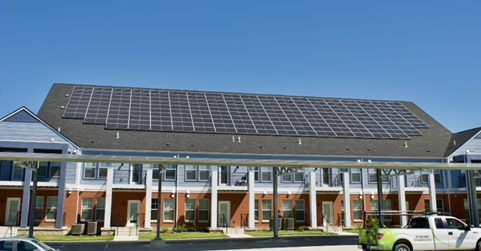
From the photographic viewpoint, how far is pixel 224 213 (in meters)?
33.7

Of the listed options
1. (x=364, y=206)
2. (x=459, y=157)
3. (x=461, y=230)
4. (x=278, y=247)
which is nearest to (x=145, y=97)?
(x=364, y=206)

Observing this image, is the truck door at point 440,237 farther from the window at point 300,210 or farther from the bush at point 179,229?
the bush at point 179,229

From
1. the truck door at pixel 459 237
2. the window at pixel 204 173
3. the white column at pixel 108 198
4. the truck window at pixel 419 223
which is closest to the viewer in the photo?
the truck door at pixel 459 237

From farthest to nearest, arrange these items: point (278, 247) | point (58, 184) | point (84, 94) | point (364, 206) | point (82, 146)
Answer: point (84, 94)
point (364, 206)
point (82, 146)
point (58, 184)
point (278, 247)

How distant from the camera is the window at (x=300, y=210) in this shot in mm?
34656

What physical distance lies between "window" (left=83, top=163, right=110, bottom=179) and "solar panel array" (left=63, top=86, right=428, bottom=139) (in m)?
3.60

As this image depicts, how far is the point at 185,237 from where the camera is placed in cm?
2738

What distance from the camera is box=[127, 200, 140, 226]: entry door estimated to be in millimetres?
32250

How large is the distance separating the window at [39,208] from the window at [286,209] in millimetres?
16797

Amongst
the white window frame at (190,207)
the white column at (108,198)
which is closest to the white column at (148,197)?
the white column at (108,198)

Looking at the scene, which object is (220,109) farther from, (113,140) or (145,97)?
(113,140)

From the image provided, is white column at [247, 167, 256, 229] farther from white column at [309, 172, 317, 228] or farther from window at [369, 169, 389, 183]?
window at [369, 169, 389, 183]

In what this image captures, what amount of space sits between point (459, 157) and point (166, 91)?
25.7 meters

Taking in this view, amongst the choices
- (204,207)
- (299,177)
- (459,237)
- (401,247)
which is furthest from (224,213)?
(459,237)
